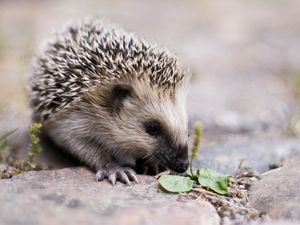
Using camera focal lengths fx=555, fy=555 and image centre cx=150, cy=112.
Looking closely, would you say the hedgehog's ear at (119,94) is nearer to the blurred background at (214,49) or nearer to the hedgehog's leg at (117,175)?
the hedgehog's leg at (117,175)

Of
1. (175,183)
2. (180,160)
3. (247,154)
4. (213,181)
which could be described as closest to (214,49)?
(247,154)

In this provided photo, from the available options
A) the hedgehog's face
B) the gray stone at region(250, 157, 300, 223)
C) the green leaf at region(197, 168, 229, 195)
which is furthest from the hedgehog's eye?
the gray stone at region(250, 157, 300, 223)

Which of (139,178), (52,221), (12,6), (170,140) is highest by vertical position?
(12,6)

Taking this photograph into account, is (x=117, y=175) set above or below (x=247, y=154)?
below

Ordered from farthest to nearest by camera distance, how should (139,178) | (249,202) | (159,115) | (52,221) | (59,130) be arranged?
(59,130)
(159,115)
(139,178)
(249,202)
(52,221)

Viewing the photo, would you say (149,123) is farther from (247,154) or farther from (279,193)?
(279,193)

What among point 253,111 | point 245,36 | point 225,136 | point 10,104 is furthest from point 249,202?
point 245,36

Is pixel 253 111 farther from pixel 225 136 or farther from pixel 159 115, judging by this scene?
pixel 159 115
